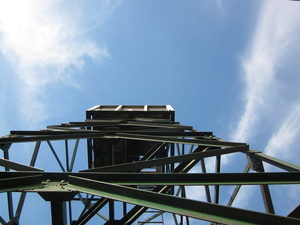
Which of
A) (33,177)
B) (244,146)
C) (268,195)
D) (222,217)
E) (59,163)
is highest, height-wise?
(59,163)

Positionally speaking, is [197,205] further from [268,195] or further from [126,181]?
[268,195]

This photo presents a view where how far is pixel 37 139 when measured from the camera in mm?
5668

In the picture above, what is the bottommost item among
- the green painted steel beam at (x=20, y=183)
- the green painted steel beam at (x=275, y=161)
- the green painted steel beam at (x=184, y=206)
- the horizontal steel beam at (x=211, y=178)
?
the green painted steel beam at (x=184, y=206)

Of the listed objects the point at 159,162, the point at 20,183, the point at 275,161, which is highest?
the point at 159,162

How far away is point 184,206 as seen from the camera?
2.44m

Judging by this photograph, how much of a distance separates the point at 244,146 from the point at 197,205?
119 inches

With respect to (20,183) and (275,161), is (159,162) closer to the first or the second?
(275,161)

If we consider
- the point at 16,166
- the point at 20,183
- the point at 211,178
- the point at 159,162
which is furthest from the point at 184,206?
the point at 16,166

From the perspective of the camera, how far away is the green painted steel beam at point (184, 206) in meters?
2.16

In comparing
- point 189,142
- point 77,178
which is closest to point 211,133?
point 189,142

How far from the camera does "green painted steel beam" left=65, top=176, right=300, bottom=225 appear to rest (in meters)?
2.16

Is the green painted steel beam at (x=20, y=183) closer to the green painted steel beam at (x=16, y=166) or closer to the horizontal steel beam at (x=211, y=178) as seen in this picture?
the green painted steel beam at (x=16, y=166)

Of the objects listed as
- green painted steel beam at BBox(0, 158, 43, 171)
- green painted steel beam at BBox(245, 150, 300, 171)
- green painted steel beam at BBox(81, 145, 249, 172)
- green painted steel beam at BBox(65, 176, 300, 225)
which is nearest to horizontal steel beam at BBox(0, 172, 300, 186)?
green painted steel beam at BBox(65, 176, 300, 225)

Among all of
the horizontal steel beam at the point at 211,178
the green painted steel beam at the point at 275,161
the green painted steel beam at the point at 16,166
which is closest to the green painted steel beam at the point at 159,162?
the green painted steel beam at the point at 275,161
